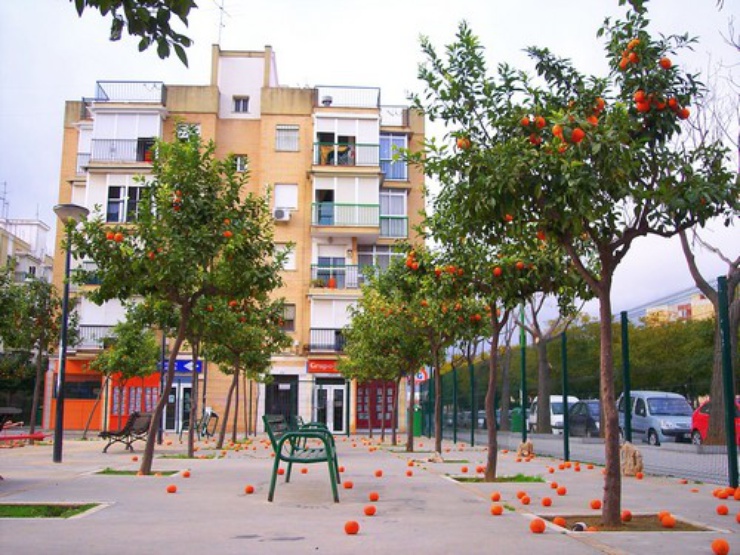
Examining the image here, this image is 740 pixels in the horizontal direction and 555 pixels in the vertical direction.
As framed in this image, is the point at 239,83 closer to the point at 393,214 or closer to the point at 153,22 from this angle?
the point at 393,214

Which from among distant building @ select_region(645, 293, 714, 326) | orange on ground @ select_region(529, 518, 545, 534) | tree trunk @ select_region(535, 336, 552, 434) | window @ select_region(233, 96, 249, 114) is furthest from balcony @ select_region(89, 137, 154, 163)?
orange on ground @ select_region(529, 518, 545, 534)

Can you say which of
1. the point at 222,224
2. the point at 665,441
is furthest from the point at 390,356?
the point at 222,224

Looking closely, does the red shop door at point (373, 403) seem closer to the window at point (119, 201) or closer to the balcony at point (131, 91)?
the window at point (119, 201)

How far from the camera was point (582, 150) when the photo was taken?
678 centimetres

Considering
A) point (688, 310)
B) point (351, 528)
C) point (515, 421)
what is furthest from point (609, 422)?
point (688, 310)

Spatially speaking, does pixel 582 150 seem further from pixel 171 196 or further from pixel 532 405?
pixel 532 405

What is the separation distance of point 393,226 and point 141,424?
24470 mm

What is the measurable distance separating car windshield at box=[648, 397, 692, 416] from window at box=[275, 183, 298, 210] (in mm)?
28123

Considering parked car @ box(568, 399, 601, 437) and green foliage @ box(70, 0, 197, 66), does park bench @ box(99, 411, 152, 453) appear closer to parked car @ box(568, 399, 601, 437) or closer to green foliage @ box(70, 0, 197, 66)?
parked car @ box(568, 399, 601, 437)

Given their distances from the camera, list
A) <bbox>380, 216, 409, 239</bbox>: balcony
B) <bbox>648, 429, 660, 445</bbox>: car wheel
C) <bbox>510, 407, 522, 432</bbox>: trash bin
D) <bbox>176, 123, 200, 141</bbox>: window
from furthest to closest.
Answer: <bbox>380, 216, 409, 239</bbox>: balcony < <bbox>510, 407, 522, 432</bbox>: trash bin < <bbox>648, 429, 660, 445</bbox>: car wheel < <bbox>176, 123, 200, 141</bbox>: window

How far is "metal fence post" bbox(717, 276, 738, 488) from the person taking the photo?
1007cm

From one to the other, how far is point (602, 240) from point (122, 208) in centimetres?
3828

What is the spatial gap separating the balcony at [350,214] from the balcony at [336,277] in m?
2.43

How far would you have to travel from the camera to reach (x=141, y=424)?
22328 millimetres
